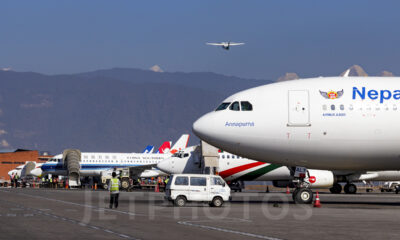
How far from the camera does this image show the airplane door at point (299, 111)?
36.8 m

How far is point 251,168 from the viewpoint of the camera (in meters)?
64.3

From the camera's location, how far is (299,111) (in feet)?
121

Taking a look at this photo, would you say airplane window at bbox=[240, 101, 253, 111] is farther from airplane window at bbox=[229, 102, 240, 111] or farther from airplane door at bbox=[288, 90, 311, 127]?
airplane door at bbox=[288, 90, 311, 127]

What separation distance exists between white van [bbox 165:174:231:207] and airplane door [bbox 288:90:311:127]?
543 cm

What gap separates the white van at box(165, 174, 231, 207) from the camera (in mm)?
38875

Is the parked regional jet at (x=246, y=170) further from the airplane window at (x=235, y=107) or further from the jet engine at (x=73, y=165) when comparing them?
the jet engine at (x=73, y=165)

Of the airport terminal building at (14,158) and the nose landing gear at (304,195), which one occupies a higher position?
the airport terminal building at (14,158)

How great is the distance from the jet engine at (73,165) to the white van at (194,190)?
6004 cm

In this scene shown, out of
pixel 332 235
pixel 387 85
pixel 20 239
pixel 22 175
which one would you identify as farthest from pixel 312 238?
pixel 22 175

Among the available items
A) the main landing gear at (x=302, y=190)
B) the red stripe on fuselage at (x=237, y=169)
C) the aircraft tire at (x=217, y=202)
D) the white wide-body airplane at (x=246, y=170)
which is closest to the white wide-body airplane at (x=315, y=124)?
the main landing gear at (x=302, y=190)

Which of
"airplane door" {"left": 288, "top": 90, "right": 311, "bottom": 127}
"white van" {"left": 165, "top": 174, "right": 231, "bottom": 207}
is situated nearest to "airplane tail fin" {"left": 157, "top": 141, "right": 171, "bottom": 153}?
"white van" {"left": 165, "top": 174, "right": 231, "bottom": 207}

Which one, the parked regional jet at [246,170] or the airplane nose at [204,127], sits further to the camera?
the parked regional jet at [246,170]

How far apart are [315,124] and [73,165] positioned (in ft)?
213

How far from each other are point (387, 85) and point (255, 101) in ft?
22.1
